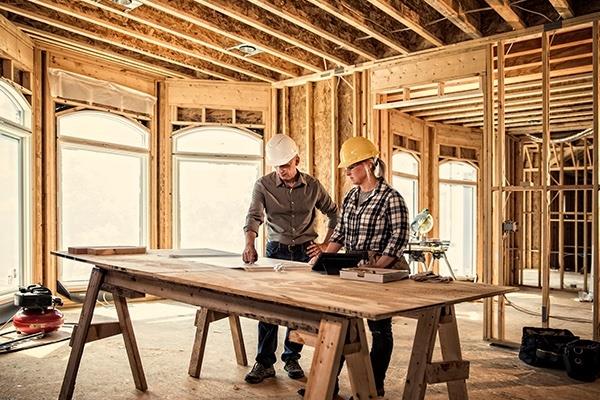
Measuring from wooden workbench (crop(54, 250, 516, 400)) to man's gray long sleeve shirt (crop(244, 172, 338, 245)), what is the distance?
3.26 ft

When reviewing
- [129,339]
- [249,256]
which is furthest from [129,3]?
[129,339]

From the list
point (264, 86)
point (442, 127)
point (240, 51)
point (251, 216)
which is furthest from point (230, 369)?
point (442, 127)

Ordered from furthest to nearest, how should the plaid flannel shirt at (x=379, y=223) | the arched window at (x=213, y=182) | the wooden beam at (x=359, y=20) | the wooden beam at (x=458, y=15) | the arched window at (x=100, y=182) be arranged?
the arched window at (x=213, y=182) < the arched window at (x=100, y=182) < the wooden beam at (x=359, y=20) < the wooden beam at (x=458, y=15) < the plaid flannel shirt at (x=379, y=223)

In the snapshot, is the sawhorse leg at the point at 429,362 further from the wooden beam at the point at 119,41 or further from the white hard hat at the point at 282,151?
the wooden beam at the point at 119,41

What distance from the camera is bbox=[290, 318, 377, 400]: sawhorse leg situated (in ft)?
6.56

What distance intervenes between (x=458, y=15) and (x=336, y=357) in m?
4.05

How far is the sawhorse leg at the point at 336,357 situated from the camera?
200cm

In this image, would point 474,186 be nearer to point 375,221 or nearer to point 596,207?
point 596,207

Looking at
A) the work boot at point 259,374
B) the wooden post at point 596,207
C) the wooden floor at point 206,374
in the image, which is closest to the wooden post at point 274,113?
the wooden floor at point 206,374

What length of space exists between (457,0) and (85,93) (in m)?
4.42

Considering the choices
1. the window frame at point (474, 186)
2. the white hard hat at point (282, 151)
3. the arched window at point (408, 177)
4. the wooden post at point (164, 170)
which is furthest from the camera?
the window frame at point (474, 186)

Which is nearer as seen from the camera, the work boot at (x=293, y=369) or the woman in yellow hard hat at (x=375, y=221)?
the woman in yellow hard hat at (x=375, y=221)

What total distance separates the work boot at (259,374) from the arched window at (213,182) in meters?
3.81

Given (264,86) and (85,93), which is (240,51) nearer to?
(264,86)
